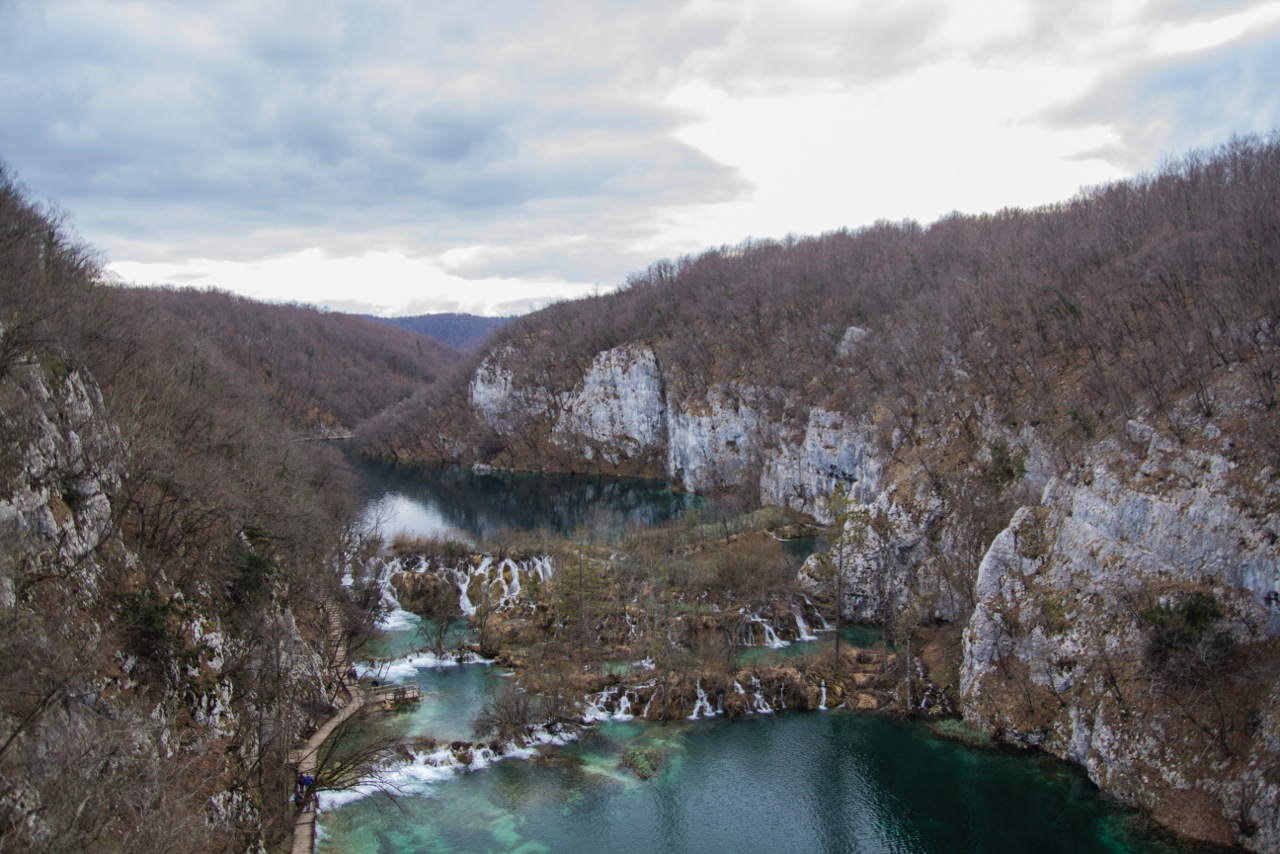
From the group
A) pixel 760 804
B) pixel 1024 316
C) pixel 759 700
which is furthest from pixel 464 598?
pixel 1024 316

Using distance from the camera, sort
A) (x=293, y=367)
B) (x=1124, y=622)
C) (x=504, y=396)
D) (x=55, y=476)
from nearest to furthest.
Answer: (x=55, y=476) → (x=1124, y=622) → (x=504, y=396) → (x=293, y=367)

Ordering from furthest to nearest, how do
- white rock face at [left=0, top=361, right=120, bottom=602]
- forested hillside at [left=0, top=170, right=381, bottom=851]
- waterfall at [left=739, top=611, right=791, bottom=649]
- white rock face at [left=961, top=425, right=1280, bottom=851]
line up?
waterfall at [left=739, top=611, right=791, bottom=649] → white rock face at [left=961, top=425, right=1280, bottom=851] → white rock face at [left=0, top=361, right=120, bottom=602] → forested hillside at [left=0, top=170, right=381, bottom=851]

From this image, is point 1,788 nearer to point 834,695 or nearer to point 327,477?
point 834,695

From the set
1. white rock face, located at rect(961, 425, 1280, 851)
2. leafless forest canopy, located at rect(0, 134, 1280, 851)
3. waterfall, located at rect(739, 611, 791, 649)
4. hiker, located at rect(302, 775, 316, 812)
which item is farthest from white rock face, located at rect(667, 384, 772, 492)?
hiker, located at rect(302, 775, 316, 812)

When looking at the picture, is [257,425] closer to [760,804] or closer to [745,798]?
[745,798]

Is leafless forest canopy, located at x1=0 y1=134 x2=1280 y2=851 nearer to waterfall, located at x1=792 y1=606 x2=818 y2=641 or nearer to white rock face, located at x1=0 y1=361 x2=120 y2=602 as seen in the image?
white rock face, located at x1=0 y1=361 x2=120 y2=602

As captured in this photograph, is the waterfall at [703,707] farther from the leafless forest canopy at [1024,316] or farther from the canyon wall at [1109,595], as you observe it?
the leafless forest canopy at [1024,316]
